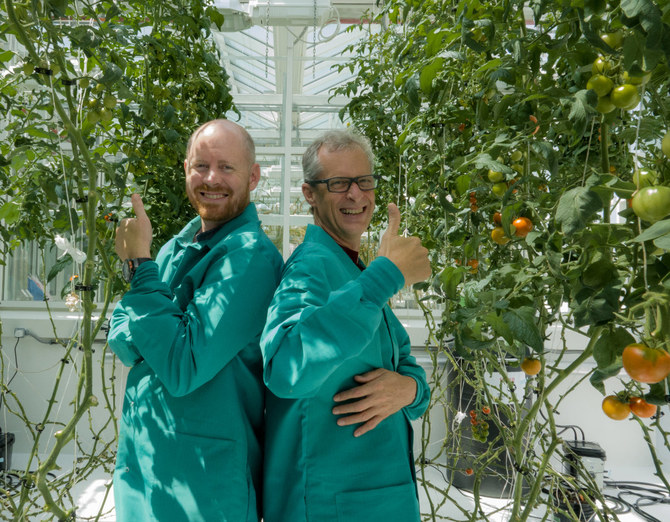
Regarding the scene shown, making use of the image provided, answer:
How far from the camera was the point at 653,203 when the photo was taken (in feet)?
1.62

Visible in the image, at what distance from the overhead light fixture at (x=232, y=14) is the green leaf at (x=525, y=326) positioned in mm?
2116

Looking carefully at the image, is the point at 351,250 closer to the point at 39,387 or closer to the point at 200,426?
the point at 200,426

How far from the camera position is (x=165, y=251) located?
1.21 m

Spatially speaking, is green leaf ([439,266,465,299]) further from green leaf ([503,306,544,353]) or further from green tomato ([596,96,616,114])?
green tomato ([596,96,616,114])

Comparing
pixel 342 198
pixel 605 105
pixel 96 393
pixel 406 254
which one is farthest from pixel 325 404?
pixel 96 393

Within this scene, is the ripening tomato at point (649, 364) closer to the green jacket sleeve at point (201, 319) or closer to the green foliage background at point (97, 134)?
the green jacket sleeve at point (201, 319)

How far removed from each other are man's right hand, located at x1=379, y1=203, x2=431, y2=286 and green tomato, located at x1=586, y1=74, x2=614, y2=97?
348 mm

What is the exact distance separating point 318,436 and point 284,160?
3668mm

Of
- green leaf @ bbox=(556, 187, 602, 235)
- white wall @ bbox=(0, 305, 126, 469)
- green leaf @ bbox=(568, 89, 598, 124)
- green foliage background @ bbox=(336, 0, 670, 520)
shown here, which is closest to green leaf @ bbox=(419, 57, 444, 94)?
green foliage background @ bbox=(336, 0, 670, 520)

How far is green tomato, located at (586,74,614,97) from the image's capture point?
672mm

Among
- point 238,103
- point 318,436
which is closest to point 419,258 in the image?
point 318,436

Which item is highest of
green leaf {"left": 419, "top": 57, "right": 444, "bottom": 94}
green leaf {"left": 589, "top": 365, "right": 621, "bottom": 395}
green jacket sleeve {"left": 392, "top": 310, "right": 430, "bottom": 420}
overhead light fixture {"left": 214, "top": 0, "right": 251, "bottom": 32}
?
overhead light fixture {"left": 214, "top": 0, "right": 251, "bottom": 32}

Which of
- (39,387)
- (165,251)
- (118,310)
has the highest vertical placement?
(165,251)

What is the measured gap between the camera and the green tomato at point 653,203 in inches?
19.1
